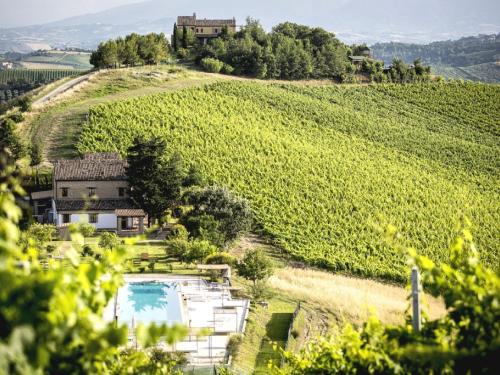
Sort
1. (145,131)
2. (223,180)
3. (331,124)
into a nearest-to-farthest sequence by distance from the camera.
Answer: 1. (223,180)
2. (145,131)
3. (331,124)

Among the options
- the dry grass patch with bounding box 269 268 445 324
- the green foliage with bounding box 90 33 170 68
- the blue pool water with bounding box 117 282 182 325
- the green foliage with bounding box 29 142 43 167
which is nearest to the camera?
the blue pool water with bounding box 117 282 182 325

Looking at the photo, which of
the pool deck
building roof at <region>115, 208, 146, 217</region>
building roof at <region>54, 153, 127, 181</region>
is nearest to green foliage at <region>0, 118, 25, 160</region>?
building roof at <region>54, 153, 127, 181</region>

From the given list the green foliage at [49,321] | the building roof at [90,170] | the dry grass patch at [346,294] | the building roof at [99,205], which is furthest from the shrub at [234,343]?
the building roof at [90,170]

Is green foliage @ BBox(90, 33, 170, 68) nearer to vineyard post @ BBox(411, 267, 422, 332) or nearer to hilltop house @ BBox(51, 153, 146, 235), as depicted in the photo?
hilltop house @ BBox(51, 153, 146, 235)

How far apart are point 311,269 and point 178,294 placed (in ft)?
39.4

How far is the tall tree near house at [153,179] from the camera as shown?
124 ft

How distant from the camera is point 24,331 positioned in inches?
194

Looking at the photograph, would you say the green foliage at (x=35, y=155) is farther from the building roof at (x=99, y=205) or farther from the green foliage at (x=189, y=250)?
the green foliage at (x=189, y=250)

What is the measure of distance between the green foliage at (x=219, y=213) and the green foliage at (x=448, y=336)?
27157 millimetres

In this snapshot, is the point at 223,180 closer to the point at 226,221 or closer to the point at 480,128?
the point at 226,221

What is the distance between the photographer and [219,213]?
36.5 meters

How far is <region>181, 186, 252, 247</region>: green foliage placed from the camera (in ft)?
117

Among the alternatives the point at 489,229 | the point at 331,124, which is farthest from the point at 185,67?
the point at 489,229

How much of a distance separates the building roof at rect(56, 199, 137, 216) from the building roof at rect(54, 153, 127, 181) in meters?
1.29
